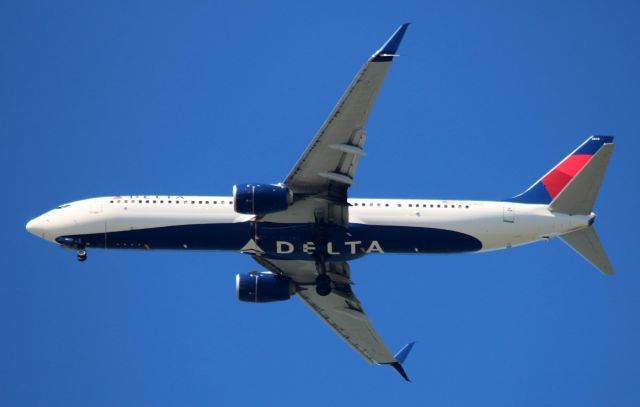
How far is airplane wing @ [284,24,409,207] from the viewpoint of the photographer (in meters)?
58.9

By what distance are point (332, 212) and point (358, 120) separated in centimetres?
760

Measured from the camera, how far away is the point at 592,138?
228 feet

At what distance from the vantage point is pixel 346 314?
251 feet

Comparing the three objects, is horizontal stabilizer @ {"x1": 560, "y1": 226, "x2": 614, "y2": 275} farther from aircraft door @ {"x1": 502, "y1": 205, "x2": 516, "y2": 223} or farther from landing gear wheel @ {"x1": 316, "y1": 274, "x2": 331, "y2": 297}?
landing gear wheel @ {"x1": 316, "y1": 274, "x2": 331, "y2": 297}

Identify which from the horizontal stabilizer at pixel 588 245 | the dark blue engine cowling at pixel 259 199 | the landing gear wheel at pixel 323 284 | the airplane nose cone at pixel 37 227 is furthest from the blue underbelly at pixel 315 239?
the airplane nose cone at pixel 37 227

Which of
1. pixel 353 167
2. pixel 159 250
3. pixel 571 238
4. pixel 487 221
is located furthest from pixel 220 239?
pixel 571 238

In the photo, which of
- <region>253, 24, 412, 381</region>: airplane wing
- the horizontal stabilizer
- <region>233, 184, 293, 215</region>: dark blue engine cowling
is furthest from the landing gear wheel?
the horizontal stabilizer

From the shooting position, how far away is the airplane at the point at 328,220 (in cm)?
6631

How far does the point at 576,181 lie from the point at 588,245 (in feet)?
12.6

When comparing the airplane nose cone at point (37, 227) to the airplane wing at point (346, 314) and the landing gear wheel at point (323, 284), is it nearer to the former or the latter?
the airplane wing at point (346, 314)

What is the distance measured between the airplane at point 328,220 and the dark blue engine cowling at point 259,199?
0.05m

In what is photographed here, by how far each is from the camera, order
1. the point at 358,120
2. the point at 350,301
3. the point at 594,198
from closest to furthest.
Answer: the point at 358,120, the point at 594,198, the point at 350,301

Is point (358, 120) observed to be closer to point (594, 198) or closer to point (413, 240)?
point (413, 240)

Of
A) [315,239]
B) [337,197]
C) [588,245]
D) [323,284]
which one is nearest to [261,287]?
[323,284]
